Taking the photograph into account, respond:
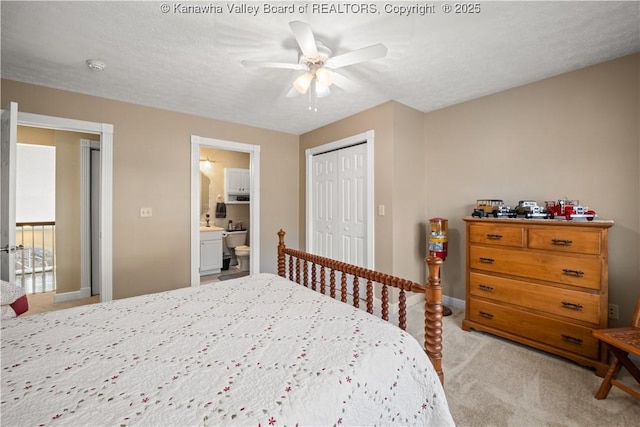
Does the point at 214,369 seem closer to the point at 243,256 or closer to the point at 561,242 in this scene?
the point at 561,242

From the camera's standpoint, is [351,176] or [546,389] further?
[351,176]

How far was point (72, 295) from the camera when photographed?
3.73m

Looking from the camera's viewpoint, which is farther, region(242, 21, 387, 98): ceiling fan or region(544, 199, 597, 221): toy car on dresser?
region(544, 199, 597, 221): toy car on dresser

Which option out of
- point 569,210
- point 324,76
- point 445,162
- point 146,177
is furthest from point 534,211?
point 146,177

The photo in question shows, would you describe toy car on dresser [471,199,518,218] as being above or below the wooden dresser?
above

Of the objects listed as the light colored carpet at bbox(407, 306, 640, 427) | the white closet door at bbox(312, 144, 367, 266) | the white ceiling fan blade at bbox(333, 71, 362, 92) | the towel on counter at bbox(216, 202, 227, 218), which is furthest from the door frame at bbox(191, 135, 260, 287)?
the light colored carpet at bbox(407, 306, 640, 427)

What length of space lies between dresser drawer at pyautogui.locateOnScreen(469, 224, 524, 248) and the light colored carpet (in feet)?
3.00

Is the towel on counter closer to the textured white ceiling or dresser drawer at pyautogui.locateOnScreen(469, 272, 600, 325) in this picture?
the textured white ceiling

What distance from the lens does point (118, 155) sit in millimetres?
3205

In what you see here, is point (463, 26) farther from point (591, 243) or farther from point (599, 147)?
point (591, 243)

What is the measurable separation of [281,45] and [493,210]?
2418 millimetres

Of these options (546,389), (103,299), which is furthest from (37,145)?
(546,389)

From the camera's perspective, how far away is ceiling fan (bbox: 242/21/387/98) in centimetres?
166

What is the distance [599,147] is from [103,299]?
5.07m
